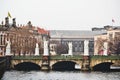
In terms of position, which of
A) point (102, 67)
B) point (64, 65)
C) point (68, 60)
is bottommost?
point (102, 67)

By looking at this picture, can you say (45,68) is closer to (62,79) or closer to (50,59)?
(50,59)

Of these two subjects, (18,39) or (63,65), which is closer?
(63,65)

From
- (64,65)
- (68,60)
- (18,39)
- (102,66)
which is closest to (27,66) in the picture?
(64,65)

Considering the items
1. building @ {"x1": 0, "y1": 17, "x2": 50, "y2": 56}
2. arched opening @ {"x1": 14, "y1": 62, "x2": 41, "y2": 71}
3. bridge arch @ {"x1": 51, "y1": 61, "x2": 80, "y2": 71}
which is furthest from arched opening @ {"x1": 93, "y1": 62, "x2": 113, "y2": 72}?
building @ {"x1": 0, "y1": 17, "x2": 50, "y2": 56}

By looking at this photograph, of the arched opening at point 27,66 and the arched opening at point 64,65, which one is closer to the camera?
the arched opening at point 27,66

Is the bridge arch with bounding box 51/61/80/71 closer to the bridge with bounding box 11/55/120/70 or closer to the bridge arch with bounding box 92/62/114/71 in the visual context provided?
the bridge with bounding box 11/55/120/70

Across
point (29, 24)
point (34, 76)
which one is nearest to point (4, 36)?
point (29, 24)

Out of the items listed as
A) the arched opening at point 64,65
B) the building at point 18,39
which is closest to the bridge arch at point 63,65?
the arched opening at point 64,65

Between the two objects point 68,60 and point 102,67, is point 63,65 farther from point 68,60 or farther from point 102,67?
point 68,60

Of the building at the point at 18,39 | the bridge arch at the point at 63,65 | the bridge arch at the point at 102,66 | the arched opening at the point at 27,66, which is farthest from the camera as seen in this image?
the building at the point at 18,39

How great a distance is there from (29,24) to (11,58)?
62.3 m

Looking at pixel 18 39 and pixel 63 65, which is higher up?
pixel 18 39

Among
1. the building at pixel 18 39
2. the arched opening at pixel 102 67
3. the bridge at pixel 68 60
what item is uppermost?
the building at pixel 18 39

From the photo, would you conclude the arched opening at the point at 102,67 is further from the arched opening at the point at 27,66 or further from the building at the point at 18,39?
the building at the point at 18,39
